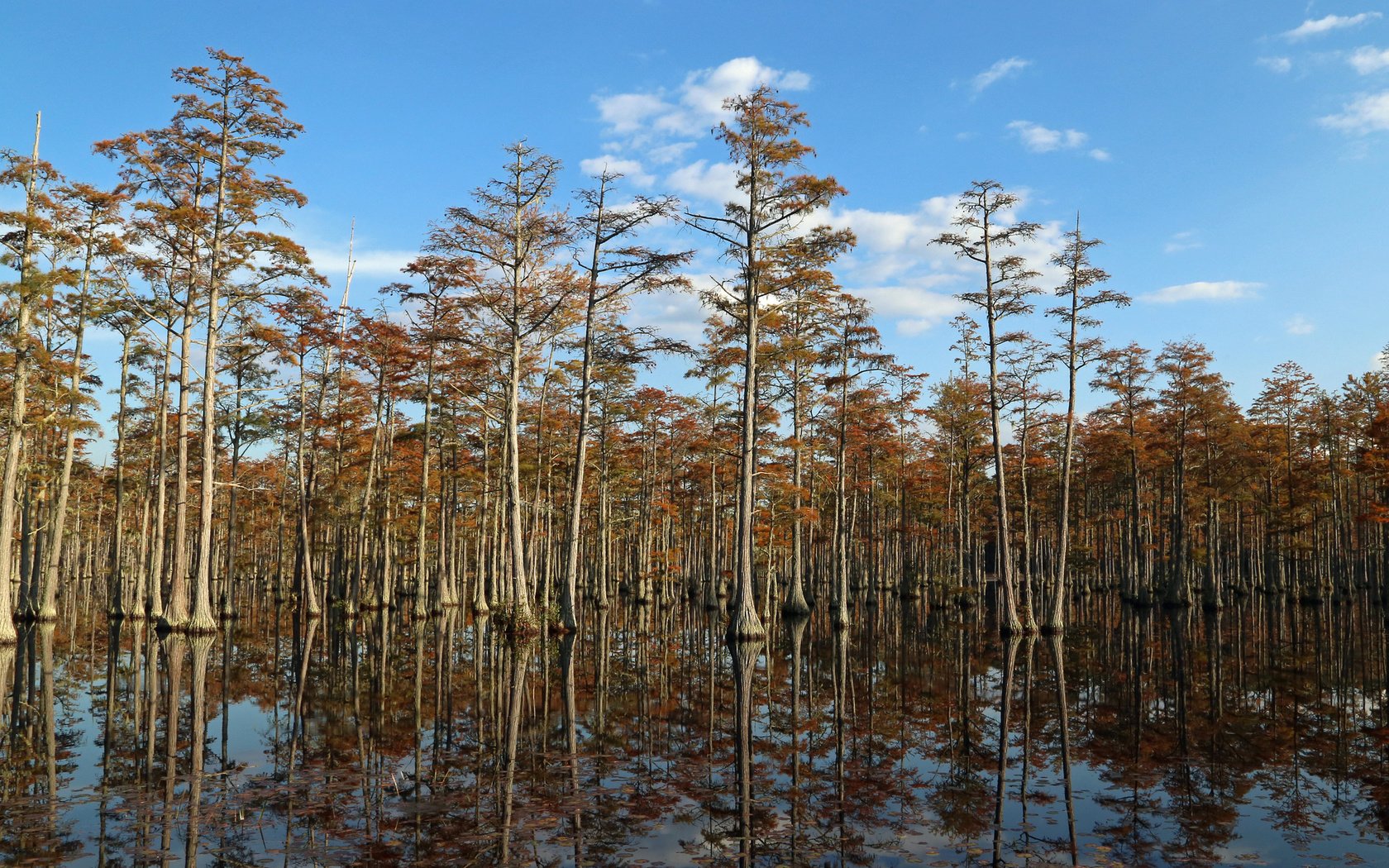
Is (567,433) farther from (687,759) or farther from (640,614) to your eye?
(687,759)

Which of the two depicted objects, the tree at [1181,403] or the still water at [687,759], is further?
A: the tree at [1181,403]

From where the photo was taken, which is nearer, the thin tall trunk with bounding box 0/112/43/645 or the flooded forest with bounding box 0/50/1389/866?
the flooded forest with bounding box 0/50/1389/866

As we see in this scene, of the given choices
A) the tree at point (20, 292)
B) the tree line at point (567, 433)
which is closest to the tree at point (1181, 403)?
the tree line at point (567, 433)

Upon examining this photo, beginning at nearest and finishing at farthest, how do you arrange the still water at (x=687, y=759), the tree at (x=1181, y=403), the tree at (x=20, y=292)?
the still water at (x=687, y=759) → the tree at (x=20, y=292) → the tree at (x=1181, y=403)

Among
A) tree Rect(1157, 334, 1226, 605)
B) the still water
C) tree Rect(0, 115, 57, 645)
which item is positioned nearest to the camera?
the still water

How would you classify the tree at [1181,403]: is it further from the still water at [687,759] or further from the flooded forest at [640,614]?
the still water at [687,759]

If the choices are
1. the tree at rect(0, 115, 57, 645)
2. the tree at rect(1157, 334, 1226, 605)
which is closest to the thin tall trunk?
the tree at rect(0, 115, 57, 645)

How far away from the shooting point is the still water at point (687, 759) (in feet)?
23.2

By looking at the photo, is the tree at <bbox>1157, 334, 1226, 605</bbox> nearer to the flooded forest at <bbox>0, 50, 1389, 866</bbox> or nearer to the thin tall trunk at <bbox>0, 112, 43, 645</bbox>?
the flooded forest at <bbox>0, 50, 1389, 866</bbox>

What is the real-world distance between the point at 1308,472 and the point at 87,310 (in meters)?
54.6

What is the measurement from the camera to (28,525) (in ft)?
92.3

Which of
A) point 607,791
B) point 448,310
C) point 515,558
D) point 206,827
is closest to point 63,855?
point 206,827

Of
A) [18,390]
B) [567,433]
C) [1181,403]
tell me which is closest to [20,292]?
[18,390]

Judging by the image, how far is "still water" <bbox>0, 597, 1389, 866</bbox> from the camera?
7.06 m
